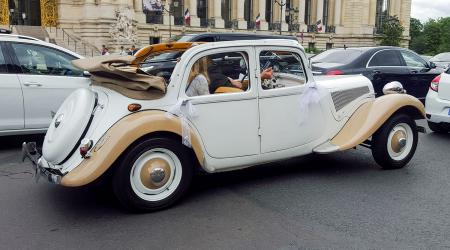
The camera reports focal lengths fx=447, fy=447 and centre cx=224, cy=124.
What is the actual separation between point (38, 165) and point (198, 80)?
1.84 meters

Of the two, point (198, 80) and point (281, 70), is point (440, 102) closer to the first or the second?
point (281, 70)

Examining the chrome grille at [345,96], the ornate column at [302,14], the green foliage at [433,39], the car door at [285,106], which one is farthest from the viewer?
the green foliage at [433,39]

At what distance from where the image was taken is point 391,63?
10820 mm

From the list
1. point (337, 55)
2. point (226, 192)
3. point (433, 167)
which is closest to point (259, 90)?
point (226, 192)

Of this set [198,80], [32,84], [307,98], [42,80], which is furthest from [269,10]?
[198,80]

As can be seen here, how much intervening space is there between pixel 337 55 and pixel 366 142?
17.6ft

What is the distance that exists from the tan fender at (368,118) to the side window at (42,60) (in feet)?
14.9

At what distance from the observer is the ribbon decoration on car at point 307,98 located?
5.31m

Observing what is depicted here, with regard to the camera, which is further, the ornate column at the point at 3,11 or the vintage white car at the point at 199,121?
the ornate column at the point at 3,11

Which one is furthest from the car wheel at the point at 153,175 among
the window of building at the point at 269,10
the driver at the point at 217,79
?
the window of building at the point at 269,10

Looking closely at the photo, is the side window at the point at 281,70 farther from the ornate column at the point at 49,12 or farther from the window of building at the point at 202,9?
the window of building at the point at 202,9

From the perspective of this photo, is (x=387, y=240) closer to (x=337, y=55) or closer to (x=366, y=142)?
(x=366, y=142)

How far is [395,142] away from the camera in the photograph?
587 centimetres

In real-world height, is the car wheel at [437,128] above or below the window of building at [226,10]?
below
